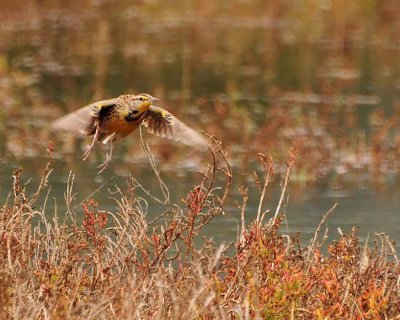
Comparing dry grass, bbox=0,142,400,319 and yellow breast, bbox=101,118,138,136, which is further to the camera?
yellow breast, bbox=101,118,138,136

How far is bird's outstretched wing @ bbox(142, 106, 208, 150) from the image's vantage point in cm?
713

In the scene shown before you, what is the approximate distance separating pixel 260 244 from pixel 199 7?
1837 centimetres

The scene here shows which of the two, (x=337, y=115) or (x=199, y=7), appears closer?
(x=337, y=115)

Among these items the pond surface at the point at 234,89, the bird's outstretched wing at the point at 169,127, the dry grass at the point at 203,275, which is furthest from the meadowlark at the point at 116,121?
the pond surface at the point at 234,89

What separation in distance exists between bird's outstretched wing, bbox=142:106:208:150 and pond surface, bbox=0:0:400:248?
0.80 m

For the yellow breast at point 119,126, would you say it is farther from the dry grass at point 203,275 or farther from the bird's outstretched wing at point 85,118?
the dry grass at point 203,275

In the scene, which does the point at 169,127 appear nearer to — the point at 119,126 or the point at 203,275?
the point at 119,126

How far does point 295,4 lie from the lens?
25.2 metres

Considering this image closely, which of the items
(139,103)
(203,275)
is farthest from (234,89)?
(203,275)

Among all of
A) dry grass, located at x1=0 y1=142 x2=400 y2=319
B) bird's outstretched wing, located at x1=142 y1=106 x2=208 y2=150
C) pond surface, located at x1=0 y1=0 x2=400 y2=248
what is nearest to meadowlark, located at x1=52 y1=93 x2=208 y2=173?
bird's outstretched wing, located at x1=142 y1=106 x2=208 y2=150

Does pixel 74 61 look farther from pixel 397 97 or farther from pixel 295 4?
pixel 295 4

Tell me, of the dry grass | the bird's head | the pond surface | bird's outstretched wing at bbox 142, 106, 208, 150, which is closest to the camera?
the dry grass

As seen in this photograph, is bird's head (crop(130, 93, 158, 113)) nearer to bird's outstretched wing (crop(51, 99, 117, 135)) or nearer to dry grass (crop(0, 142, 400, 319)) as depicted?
bird's outstretched wing (crop(51, 99, 117, 135))

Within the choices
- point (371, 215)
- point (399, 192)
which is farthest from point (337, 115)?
point (371, 215)
